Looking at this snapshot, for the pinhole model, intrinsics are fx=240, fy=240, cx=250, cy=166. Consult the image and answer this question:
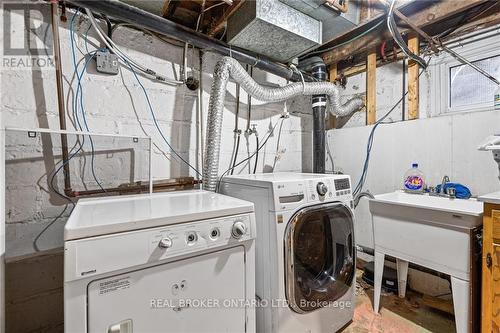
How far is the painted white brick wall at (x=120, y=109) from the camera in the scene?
4.32ft

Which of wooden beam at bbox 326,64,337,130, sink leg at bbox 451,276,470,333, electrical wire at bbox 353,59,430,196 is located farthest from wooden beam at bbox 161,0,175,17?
sink leg at bbox 451,276,470,333

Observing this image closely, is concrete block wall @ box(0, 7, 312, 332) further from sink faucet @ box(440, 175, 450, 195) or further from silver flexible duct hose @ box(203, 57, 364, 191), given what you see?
sink faucet @ box(440, 175, 450, 195)

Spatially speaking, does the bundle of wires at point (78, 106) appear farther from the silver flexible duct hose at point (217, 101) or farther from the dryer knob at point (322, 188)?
the dryer knob at point (322, 188)

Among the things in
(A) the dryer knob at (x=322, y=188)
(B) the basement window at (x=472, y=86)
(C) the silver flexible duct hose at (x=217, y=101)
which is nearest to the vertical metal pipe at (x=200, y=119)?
(C) the silver flexible duct hose at (x=217, y=101)

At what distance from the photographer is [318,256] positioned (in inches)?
61.6

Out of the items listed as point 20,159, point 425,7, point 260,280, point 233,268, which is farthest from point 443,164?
point 20,159

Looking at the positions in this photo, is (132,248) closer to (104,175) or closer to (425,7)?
(104,175)

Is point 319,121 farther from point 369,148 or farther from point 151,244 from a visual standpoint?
point 151,244

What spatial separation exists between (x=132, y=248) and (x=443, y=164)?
2.10 metres

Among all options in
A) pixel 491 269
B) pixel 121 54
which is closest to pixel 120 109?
pixel 121 54

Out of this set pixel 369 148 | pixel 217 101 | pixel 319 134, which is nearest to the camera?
pixel 217 101

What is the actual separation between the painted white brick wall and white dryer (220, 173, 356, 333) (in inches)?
22.5

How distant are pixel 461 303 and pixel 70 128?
245 centimetres

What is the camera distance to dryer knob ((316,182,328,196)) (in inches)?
55.7
